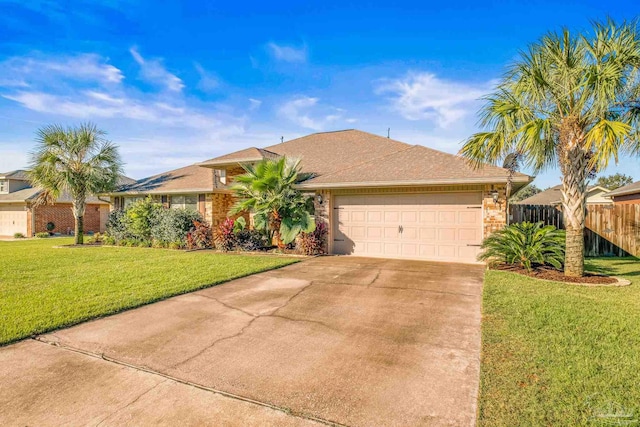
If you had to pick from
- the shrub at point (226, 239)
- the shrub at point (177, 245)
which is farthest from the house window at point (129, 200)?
the shrub at point (226, 239)

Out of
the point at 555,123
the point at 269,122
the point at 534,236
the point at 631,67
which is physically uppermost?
the point at 269,122

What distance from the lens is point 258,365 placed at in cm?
356

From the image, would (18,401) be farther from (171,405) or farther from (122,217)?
(122,217)

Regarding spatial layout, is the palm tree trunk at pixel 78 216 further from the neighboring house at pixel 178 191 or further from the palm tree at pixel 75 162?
the neighboring house at pixel 178 191

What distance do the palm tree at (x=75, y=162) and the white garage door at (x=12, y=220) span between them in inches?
358

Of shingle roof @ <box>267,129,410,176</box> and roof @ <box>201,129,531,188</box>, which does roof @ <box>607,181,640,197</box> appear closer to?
shingle roof @ <box>267,129,410,176</box>

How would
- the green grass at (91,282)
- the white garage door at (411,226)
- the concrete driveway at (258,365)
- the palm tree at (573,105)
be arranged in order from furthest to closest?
the white garage door at (411,226) < the palm tree at (573,105) < the green grass at (91,282) < the concrete driveway at (258,365)

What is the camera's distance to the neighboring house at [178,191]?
582 inches

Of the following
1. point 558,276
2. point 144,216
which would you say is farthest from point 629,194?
point 144,216

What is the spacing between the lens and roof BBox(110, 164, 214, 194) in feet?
49.0

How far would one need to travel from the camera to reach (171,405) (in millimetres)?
2850

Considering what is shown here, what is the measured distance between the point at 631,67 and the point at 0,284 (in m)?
14.1

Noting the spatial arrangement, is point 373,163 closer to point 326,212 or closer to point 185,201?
point 326,212

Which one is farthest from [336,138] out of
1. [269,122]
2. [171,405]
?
[171,405]
